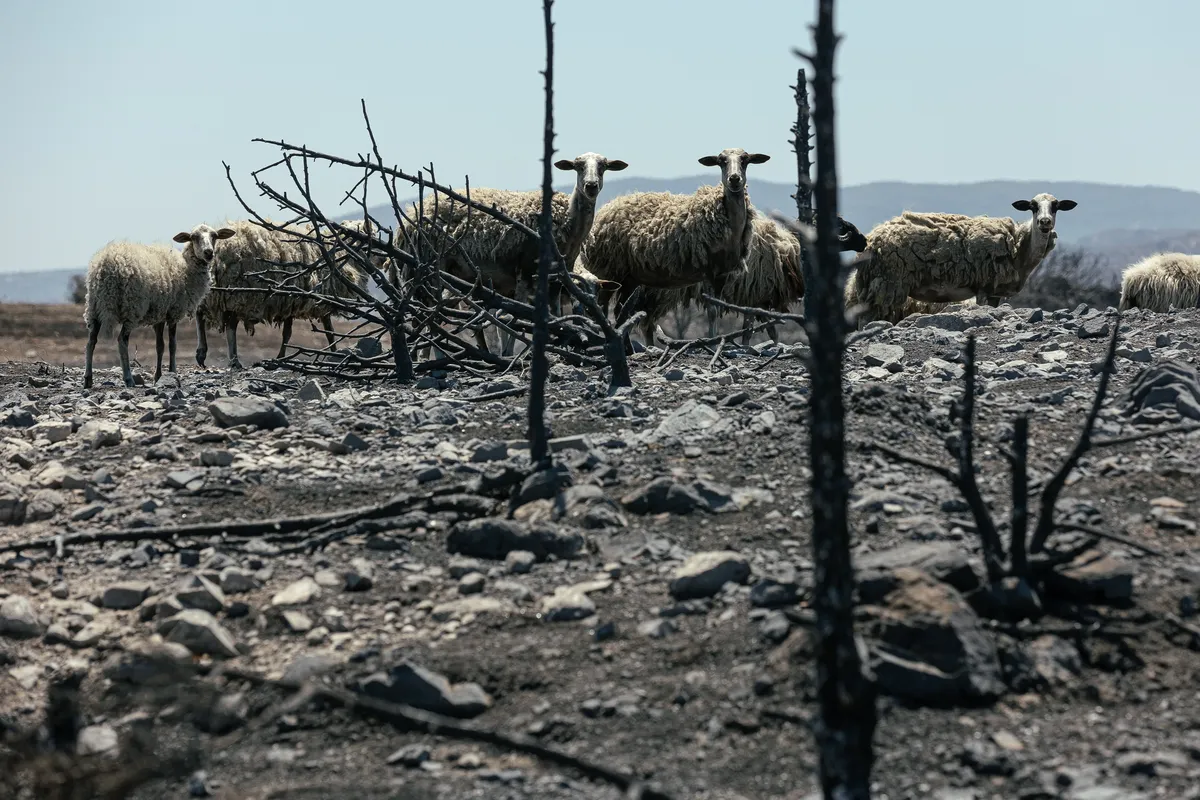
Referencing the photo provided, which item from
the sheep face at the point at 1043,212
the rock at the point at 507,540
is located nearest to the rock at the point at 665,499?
the rock at the point at 507,540

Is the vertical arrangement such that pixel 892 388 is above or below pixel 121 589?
above

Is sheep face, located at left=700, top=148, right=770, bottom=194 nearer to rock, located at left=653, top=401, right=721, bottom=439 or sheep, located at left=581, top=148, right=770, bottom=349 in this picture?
sheep, located at left=581, top=148, right=770, bottom=349

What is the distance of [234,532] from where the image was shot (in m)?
5.18

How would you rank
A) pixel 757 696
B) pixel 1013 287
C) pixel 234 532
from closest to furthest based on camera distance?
pixel 757 696, pixel 234 532, pixel 1013 287

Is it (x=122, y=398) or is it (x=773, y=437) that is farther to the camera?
(x=122, y=398)

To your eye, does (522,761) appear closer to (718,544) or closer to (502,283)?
(718,544)

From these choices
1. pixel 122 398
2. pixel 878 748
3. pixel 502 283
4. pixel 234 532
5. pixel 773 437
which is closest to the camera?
pixel 878 748

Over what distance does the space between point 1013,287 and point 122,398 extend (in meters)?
12.0

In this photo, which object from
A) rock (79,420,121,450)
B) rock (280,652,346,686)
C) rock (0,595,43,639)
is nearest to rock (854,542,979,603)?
rock (280,652,346,686)

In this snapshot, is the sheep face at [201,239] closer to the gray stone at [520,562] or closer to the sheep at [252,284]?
the sheep at [252,284]

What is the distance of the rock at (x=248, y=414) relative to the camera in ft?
22.3

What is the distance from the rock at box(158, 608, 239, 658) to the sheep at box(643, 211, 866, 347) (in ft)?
37.4

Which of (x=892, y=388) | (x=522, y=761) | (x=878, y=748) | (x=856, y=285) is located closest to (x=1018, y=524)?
(x=878, y=748)

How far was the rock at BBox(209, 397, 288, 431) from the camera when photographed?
6.80 m
